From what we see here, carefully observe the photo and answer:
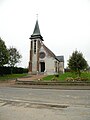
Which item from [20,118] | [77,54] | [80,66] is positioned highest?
[77,54]

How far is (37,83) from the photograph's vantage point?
26688 mm

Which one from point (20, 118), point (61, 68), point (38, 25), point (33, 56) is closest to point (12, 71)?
point (33, 56)

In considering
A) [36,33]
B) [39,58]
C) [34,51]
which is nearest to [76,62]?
[39,58]

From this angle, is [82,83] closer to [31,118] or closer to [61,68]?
[31,118]

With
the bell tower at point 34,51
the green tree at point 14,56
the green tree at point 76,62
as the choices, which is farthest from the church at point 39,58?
the green tree at point 76,62

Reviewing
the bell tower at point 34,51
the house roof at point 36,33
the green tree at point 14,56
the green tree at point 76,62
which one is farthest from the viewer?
the house roof at point 36,33

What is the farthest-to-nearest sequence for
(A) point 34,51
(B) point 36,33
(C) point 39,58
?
1. (B) point 36,33
2. (A) point 34,51
3. (C) point 39,58

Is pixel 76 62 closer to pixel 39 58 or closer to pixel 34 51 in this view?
pixel 39 58

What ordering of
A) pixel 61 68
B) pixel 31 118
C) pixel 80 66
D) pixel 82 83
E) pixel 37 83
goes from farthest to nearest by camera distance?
pixel 61 68 < pixel 80 66 < pixel 37 83 < pixel 82 83 < pixel 31 118

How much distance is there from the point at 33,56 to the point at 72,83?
3356cm

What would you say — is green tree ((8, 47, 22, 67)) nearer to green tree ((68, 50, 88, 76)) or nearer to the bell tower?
the bell tower

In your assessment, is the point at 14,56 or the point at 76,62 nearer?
the point at 76,62

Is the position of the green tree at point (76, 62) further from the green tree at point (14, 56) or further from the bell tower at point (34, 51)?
the green tree at point (14, 56)

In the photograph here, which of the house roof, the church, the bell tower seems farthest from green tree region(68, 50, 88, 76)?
the house roof
